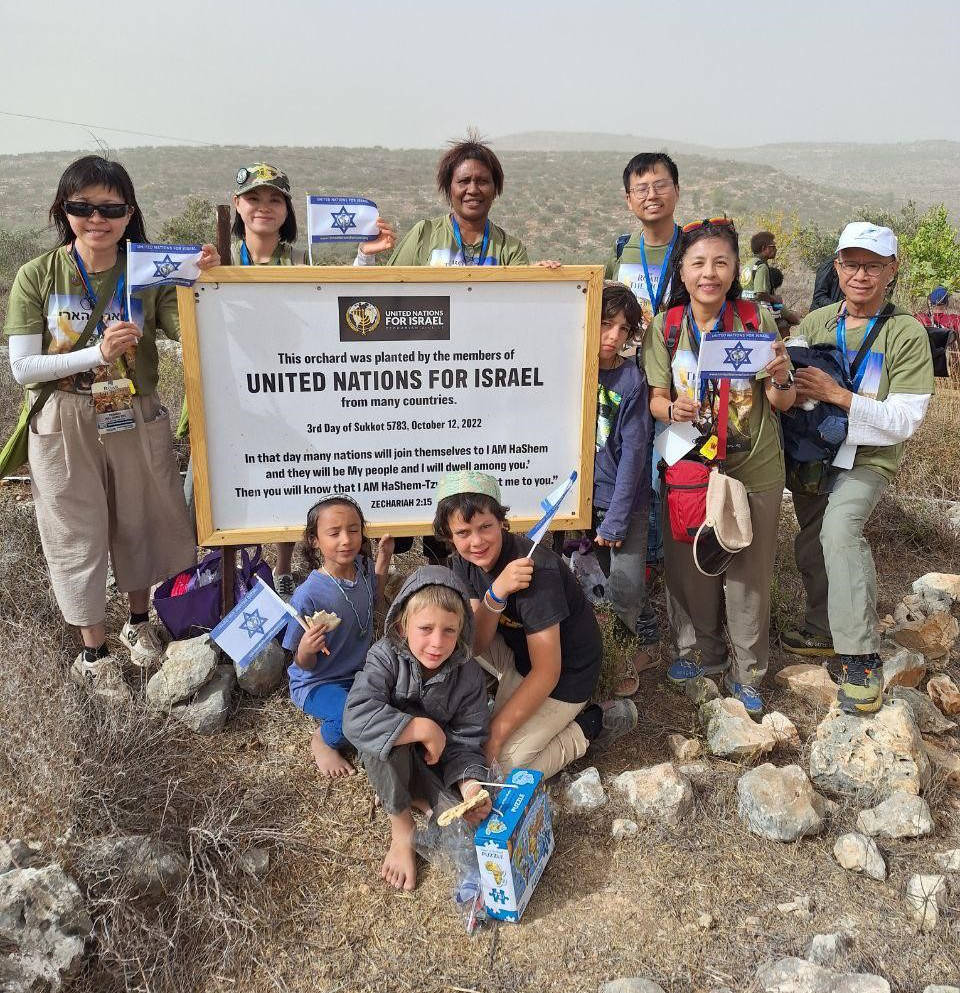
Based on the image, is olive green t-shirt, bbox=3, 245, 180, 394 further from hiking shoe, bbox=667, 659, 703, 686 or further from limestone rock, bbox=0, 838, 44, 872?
hiking shoe, bbox=667, 659, 703, 686

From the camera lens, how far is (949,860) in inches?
117

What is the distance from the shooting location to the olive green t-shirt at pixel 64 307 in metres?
3.36

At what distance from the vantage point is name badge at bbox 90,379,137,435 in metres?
3.50

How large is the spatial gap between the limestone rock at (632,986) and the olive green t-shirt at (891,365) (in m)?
2.34

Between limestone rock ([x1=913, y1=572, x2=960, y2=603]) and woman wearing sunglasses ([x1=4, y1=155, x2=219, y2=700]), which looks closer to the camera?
woman wearing sunglasses ([x1=4, y1=155, x2=219, y2=700])

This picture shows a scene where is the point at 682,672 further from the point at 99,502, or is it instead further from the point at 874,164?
the point at 874,164

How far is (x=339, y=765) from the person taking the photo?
3453 mm

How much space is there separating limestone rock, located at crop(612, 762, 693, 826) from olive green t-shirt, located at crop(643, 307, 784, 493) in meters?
1.28

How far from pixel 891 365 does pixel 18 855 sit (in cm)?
378

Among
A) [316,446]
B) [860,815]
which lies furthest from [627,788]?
[316,446]

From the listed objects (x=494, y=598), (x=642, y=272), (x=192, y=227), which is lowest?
(x=494, y=598)

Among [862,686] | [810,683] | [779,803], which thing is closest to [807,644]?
[810,683]

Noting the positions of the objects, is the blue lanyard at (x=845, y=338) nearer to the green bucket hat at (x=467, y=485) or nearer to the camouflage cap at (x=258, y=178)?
the green bucket hat at (x=467, y=485)

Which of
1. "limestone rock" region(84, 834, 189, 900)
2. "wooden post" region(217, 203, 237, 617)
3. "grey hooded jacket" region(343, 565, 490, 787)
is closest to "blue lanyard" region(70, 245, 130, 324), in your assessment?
"wooden post" region(217, 203, 237, 617)
